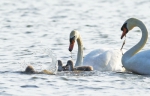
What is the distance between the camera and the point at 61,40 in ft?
60.6

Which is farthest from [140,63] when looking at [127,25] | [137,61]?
[127,25]

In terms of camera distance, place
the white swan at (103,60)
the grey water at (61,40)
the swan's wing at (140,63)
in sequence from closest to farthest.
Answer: the grey water at (61,40) → the swan's wing at (140,63) → the white swan at (103,60)

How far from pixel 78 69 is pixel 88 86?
5.49 ft

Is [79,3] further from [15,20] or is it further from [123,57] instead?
[123,57]

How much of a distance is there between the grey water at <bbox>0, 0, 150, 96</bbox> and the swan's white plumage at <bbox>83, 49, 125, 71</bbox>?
1.13ft

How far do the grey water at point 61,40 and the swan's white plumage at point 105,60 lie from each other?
34 centimetres

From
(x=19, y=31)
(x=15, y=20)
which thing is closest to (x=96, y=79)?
(x=19, y=31)

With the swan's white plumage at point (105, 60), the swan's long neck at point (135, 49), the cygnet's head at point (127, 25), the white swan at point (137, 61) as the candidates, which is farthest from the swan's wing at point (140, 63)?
the cygnet's head at point (127, 25)

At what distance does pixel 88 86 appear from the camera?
11875 mm

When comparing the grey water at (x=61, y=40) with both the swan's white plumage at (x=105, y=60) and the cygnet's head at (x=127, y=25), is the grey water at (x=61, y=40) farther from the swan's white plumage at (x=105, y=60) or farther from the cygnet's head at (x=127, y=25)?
the cygnet's head at (x=127, y=25)

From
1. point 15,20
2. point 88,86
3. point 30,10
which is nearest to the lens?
point 88,86

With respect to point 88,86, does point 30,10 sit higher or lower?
higher

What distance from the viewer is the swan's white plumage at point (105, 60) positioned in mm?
13766

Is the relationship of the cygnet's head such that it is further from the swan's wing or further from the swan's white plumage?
the swan's wing
